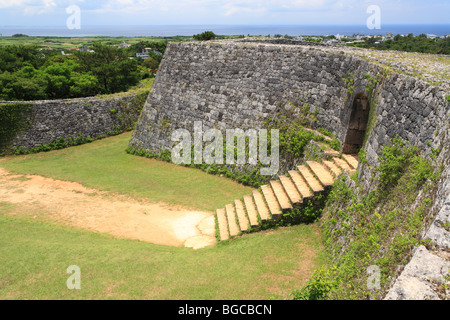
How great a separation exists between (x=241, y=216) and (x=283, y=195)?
4.32 feet

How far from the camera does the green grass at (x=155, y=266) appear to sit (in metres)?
5.36

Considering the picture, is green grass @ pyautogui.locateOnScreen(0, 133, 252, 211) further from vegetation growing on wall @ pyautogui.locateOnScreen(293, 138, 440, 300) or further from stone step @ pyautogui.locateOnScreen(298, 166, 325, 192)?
vegetation growing on wall @ pyautogui.locateOnScreen(293, 138, 440, 300)

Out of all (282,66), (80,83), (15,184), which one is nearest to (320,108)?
(282,66)

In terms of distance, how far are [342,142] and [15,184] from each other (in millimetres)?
12575

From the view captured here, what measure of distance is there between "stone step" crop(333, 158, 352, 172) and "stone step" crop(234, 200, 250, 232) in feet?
9.48

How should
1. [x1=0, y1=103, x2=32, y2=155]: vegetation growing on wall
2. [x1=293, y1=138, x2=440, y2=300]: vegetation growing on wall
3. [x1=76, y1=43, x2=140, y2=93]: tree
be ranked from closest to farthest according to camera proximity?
1. [x1=293, y1=138, x2=440, y2=300]: vegetation growing on wall
2. [x1=0, y1=103, x2=32, y2=155]: vegetation growing on wall
3. [x1=76, y1=43, x2=140, y2=93]: tree

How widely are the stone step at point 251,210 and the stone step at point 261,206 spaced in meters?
0.16

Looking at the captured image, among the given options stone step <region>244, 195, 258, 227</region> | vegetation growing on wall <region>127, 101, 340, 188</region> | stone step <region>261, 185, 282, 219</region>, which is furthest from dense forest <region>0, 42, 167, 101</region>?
stone step <region>261, 185, 282, 219</region>

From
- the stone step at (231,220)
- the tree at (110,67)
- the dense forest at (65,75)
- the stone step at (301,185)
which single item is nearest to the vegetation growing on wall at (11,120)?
the dense forest at (65,75)

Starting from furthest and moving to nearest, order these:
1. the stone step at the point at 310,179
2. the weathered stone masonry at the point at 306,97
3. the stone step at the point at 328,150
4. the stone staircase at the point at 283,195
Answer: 1. the stone step at the point at 328,150
2. the stone staircase at the point at 283,195
3. the stone step at the point at 310,179
4. the weathered stone masonry at the point at 306,97

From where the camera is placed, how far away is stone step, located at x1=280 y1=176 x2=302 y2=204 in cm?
747

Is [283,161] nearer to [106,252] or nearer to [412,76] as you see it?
[412,76]

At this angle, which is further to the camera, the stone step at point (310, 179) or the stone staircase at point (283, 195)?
the stone staircase at point (283, 195)

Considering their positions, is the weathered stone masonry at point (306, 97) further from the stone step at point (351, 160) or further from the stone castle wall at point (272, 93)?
the stone step at point (351, 160)
